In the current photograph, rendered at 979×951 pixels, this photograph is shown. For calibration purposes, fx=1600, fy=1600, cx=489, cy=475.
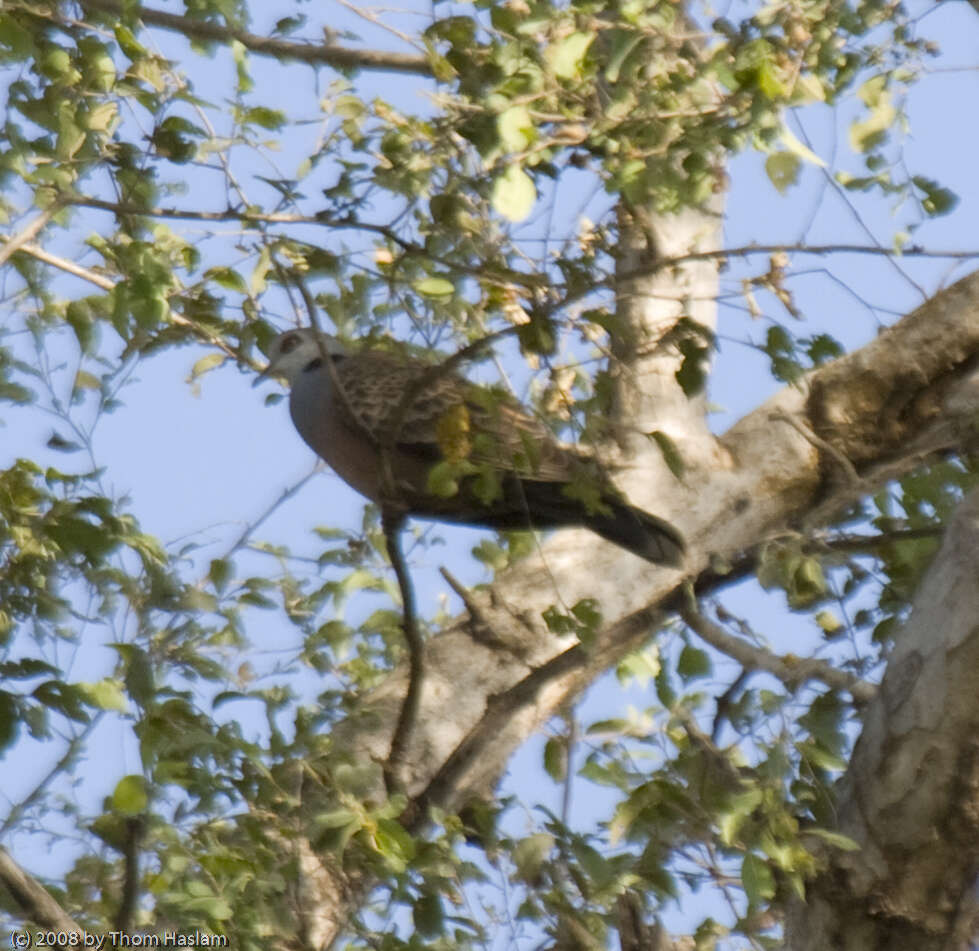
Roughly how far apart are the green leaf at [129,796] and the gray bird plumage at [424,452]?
91 cm

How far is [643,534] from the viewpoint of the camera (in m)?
4.17

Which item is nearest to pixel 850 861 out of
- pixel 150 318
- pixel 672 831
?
pixel 672 831

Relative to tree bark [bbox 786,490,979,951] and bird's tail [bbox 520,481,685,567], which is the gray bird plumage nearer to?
bird's tail [bbox 520,481,685,567]

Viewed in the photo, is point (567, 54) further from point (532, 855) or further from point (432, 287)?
point (532, 855)

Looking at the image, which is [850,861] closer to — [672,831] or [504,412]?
[672,831]

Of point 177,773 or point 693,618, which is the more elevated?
point 693,618

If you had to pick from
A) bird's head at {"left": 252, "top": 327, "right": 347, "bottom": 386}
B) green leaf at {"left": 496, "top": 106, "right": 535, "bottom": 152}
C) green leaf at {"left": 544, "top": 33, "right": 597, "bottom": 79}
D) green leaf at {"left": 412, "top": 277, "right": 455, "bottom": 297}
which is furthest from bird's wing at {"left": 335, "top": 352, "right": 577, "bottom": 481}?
green leaf at {"left": 544, "top": 33, "right": 597, "bottom": 79}

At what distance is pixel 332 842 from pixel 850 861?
107cm

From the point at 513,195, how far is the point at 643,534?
1.36 meters

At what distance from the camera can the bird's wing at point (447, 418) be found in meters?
3.11

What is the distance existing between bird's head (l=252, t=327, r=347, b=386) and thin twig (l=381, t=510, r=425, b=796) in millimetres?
1598

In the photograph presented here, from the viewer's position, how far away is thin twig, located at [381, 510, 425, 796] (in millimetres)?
3330

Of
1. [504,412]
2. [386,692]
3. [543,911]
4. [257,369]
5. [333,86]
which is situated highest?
[333,86]

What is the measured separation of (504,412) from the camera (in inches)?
144
